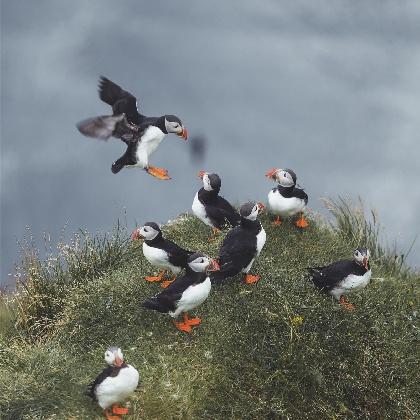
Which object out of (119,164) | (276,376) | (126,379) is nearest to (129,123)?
(119,164)

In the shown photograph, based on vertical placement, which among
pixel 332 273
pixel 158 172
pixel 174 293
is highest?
pixel 158 172

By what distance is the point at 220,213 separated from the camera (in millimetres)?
12773

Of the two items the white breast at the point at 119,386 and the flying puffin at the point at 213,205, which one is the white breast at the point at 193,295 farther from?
the flying puffin at the point at 213,205

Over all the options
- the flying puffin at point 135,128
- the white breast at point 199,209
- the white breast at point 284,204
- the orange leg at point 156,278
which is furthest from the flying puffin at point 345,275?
the flying puffin at point 135,128

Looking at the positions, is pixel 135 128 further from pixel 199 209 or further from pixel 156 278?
pixel 199 209

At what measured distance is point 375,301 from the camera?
1141 cm

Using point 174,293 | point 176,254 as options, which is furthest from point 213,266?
point 176,254

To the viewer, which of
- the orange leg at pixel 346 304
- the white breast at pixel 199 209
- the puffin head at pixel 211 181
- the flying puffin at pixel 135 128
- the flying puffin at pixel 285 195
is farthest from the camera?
the white breast at pixel 199 209

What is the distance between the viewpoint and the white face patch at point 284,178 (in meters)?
12.5

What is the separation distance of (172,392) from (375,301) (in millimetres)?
3420

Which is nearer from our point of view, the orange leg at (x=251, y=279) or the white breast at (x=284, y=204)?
the orange leg at (x=251, y=279)

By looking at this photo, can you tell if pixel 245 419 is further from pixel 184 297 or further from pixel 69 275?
pixel 69 275

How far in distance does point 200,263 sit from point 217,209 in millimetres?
3270

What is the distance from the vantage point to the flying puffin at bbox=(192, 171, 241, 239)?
12.5m
